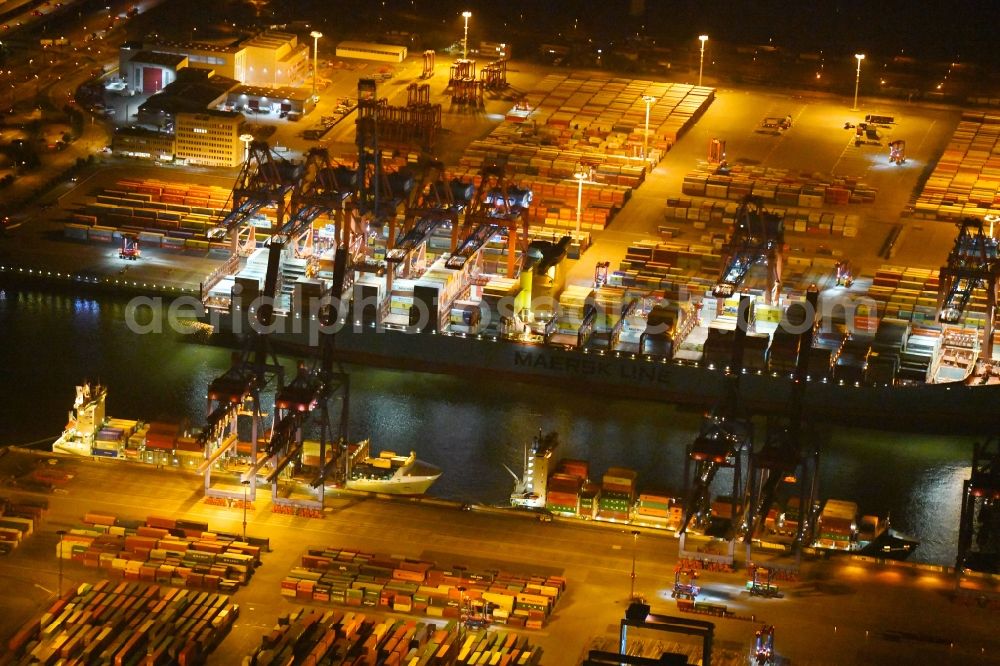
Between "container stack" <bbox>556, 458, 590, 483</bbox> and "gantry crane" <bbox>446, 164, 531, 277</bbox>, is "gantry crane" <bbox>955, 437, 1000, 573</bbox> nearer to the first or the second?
"container stack" <bbox>556, 458, 590, 483</bbox>

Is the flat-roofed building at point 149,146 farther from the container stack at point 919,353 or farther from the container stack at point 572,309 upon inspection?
the container stack at point 919,353

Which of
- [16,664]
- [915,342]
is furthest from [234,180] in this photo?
[16,664]

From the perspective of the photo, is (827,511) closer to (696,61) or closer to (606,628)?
(606,628)

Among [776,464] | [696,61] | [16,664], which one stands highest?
[696,61]

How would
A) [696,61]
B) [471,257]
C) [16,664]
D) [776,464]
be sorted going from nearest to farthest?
[16,664] < [776,464] < [471,257] < [696,61]

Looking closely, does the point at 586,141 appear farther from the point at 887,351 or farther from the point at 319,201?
the point at 887,351

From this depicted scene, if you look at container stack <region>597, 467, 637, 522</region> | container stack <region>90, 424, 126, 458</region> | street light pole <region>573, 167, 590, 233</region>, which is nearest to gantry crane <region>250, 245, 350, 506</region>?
container stack <region>90, 424, 126, 458</region>

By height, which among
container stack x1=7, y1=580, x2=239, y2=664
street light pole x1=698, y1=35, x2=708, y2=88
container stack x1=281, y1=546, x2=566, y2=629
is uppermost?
street light pole x1=698, y1=35, x2=708, y2=88
